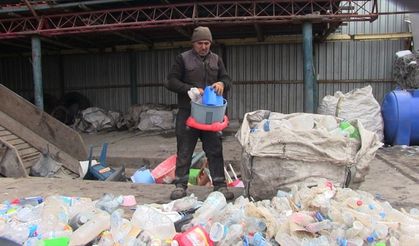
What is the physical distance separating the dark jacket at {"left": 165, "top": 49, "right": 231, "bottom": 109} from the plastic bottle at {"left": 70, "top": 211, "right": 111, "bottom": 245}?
1513mm

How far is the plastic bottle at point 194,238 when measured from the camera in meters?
2.58

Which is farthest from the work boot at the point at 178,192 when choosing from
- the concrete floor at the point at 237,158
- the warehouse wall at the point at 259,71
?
the warehouse wall at the point at 259,71

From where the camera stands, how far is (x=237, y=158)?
715cm

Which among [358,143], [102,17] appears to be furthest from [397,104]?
[102,17]

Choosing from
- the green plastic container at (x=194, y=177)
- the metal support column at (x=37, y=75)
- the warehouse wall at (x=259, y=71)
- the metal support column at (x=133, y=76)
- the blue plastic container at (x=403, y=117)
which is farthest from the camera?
the metal support column at (x=133, y=76)

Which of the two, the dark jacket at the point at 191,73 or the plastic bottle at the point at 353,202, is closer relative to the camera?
the plastic bottle at the point at 353,202

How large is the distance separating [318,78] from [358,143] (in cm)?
945

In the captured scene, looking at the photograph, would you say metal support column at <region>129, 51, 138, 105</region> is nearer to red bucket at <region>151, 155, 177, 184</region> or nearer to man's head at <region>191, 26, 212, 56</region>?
red bucket at <region>151, 155, 177, 184</region>

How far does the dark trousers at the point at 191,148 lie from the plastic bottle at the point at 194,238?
1.41 metres

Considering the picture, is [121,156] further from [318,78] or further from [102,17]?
[318,78]

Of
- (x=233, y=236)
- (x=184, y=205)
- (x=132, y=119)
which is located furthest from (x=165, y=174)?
(x=132, y=119)

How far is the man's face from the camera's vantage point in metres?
3.92

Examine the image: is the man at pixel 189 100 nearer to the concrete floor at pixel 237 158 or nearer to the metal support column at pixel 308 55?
the concrete floor at pixel 237 158

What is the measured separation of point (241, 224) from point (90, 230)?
42.3 inches
